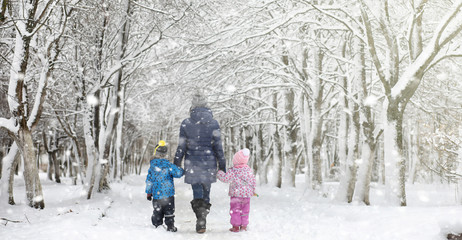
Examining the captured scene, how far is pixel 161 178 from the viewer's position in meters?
6.01

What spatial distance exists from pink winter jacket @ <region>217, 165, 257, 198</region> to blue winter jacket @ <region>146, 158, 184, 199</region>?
848 millimetres

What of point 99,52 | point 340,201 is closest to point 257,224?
point 340,201

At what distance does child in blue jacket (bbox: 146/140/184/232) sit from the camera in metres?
5.97

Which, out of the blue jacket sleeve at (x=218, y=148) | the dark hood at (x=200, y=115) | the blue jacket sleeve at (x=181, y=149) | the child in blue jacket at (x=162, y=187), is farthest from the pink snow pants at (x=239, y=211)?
the dark hood at (x=200, y=115)

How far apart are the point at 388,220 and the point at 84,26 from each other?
10.0 meters

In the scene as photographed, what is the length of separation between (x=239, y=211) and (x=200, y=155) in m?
1.21

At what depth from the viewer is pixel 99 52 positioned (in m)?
11.8

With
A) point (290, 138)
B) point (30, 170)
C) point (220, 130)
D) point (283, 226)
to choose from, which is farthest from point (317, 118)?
point (30, 170)

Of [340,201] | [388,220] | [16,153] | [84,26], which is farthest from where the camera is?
[84,26]

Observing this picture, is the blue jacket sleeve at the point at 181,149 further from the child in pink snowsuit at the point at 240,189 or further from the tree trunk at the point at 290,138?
the tree trunk at the point at 290,138

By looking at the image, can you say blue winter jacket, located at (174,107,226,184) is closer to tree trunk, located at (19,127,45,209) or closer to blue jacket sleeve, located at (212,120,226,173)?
blue jacket sleeve, located at (212,120,226,173)

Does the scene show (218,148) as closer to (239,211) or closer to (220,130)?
(220,130)

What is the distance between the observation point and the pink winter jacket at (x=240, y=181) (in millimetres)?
6290

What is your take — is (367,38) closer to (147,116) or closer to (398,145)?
(398,145)
